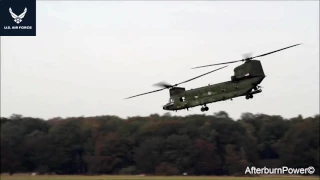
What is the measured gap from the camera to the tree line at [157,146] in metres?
160

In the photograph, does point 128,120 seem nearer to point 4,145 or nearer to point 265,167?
point 4,145

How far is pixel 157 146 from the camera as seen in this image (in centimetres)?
16650

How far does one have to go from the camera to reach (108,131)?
593ft

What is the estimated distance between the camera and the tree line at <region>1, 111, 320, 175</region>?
15962 centimetres

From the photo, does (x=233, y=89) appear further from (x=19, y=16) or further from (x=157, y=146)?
(x=157, y=146)

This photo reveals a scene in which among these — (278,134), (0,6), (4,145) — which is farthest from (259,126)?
(0,6)

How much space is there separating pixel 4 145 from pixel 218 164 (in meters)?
59.2
